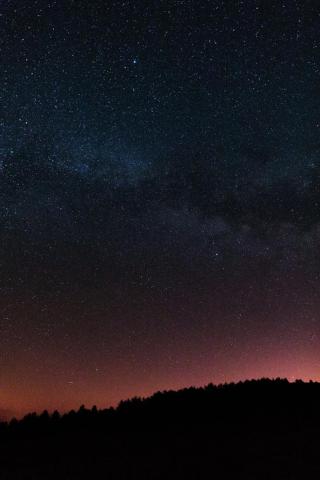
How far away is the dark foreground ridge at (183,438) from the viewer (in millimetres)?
17297

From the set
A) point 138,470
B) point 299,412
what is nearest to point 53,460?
point 138,470

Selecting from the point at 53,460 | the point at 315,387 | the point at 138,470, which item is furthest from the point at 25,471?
the point at 315,387

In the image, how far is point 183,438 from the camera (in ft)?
70.7

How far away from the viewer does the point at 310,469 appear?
1590cm

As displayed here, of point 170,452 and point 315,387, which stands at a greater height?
point 315,387

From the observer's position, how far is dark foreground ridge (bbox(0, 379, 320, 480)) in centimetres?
1730

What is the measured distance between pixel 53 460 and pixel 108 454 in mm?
2394

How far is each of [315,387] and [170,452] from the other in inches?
528

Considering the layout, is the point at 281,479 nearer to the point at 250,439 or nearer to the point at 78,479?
the point at 250,439

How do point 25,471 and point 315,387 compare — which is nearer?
point 25,471

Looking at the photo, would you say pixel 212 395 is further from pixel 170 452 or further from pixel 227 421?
pixel 170 452

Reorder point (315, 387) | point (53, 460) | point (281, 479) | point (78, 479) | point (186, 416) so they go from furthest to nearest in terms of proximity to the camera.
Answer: point (315, 387)
point (186, 416)
point (53, 460)
point (78, 479)
point (281, 479)

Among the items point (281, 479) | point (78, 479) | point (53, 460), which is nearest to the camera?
point (281, 479)

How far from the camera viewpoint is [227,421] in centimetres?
2405
